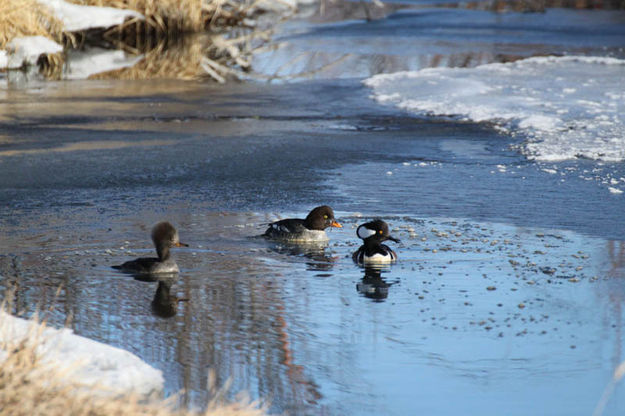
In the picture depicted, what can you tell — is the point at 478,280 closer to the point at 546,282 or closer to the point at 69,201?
the point at 546,282

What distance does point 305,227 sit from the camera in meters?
7.30

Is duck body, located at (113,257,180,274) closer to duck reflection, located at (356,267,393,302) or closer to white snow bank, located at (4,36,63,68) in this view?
duck reflection, located at (356,267,393,302)

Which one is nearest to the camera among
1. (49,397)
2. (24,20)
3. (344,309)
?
(49,397)

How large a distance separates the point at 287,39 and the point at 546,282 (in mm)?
19940

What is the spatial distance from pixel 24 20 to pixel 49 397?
16527 millimetres

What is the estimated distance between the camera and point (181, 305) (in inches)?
228

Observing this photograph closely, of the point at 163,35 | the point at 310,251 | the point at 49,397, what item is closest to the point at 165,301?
the point at 310,251

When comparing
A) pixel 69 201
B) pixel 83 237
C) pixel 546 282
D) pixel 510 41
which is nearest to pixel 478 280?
pixel 546 282

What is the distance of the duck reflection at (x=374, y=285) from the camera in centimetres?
608

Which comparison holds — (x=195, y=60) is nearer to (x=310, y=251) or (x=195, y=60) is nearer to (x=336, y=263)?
(x=310, y=251)

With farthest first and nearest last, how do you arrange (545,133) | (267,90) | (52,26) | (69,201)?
(52,26), (267,90), (545,133), (69,201)

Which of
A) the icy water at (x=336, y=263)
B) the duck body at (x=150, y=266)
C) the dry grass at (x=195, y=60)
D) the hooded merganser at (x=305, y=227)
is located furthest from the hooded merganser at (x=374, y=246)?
the dry grass at (x=195, y=60)

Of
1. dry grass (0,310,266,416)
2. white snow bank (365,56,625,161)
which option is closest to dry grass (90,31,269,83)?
white snow bank (365,56,625,161)

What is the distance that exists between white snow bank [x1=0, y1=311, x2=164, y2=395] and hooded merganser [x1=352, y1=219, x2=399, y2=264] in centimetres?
248
